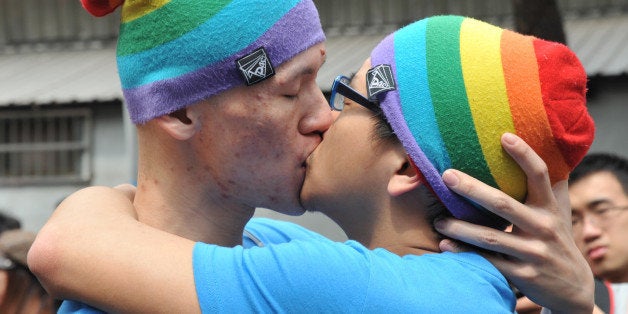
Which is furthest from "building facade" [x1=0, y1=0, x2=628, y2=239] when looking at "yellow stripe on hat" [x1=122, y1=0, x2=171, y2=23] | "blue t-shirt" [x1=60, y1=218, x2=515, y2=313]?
"blue t-shirt" [x1=60, y1=218, x2=515, y2=313]

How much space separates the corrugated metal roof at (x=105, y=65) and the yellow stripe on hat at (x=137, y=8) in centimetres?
961

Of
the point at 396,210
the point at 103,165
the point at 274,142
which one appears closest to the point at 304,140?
the point at 274,142

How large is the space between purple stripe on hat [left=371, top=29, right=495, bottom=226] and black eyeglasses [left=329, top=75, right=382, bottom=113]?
48 mm

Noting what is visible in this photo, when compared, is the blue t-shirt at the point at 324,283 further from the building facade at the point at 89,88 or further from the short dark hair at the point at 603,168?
the building facade at the point at 89,88

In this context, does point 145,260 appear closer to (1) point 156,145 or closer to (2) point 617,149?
(1) point 156,145

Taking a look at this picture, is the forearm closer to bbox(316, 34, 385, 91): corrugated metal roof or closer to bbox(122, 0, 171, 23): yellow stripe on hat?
bbox(122, 0, 171, 23): yellow stripe on hat

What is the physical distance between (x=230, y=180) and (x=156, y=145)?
0.73 feet

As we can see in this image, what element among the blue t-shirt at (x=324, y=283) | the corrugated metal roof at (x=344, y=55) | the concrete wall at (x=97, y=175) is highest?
the blue t-shirt at (x=324, y=283)

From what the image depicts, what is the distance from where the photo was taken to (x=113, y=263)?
83.4 inches

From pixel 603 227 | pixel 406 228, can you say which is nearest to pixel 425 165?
pixel 406 228

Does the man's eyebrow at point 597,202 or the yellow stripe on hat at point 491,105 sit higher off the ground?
the yellow stripe on hat at point 491,105

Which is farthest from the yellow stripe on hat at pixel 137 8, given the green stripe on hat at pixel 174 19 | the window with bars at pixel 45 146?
the window with bars at pixel 45 146

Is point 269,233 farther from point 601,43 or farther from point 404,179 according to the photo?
point 601,43

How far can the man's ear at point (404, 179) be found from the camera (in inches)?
90.7
